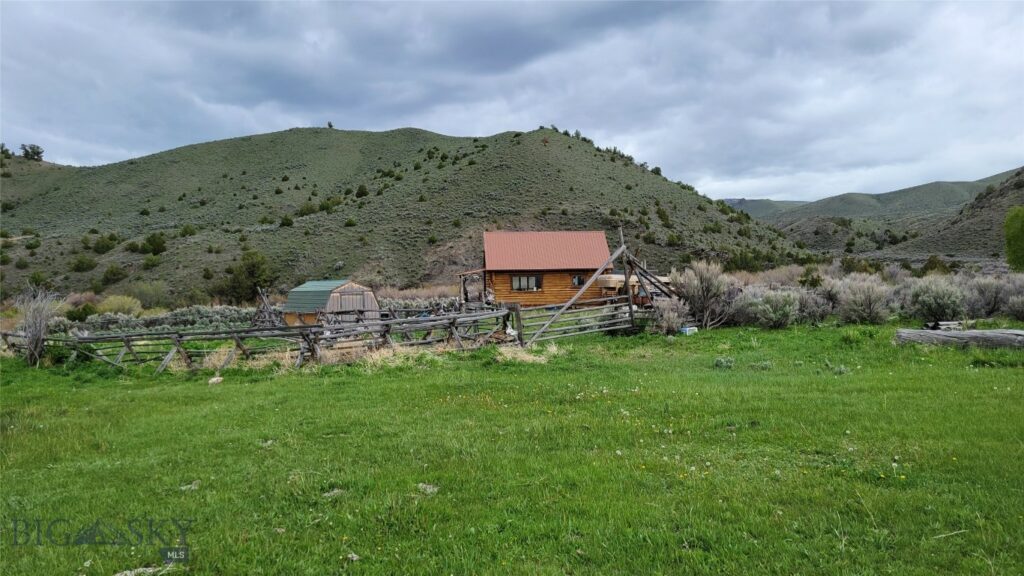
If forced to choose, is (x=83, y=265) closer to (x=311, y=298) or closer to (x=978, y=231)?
(x=311, y=298)

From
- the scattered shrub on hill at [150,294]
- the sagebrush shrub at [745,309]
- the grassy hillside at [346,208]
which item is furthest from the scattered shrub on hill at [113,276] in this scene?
the sagebrush shrub at [745,309]

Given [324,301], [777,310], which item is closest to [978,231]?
[777,310]

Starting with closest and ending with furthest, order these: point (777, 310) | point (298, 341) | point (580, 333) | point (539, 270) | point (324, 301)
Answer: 1. point (298, 341)
2. point (777, 310)
3. point (580, 333)
4. point (324, 301)
5. point (539, 270)

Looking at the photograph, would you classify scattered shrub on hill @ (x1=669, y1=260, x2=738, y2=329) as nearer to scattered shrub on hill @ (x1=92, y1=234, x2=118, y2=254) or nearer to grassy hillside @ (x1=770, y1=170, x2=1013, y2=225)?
scattered shrub on hill @ (x1=92, y1=234, x2=118, y2=254)

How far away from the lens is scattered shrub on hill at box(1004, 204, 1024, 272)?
30.9 meters

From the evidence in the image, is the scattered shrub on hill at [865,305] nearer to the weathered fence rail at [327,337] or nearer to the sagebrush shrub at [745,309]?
the sagebrush shrub at [745,309]

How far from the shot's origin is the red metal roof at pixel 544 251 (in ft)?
121

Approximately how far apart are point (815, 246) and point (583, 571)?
257ft

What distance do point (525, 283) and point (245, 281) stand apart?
22371 millimetres

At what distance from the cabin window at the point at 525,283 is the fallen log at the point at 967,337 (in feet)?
88.5

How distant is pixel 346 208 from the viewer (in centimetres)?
6047

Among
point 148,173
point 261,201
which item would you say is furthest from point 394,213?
point 148,173

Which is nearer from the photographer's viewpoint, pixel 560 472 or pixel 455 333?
pixel 560 472

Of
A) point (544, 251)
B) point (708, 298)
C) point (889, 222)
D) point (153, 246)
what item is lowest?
point (708, 298)
